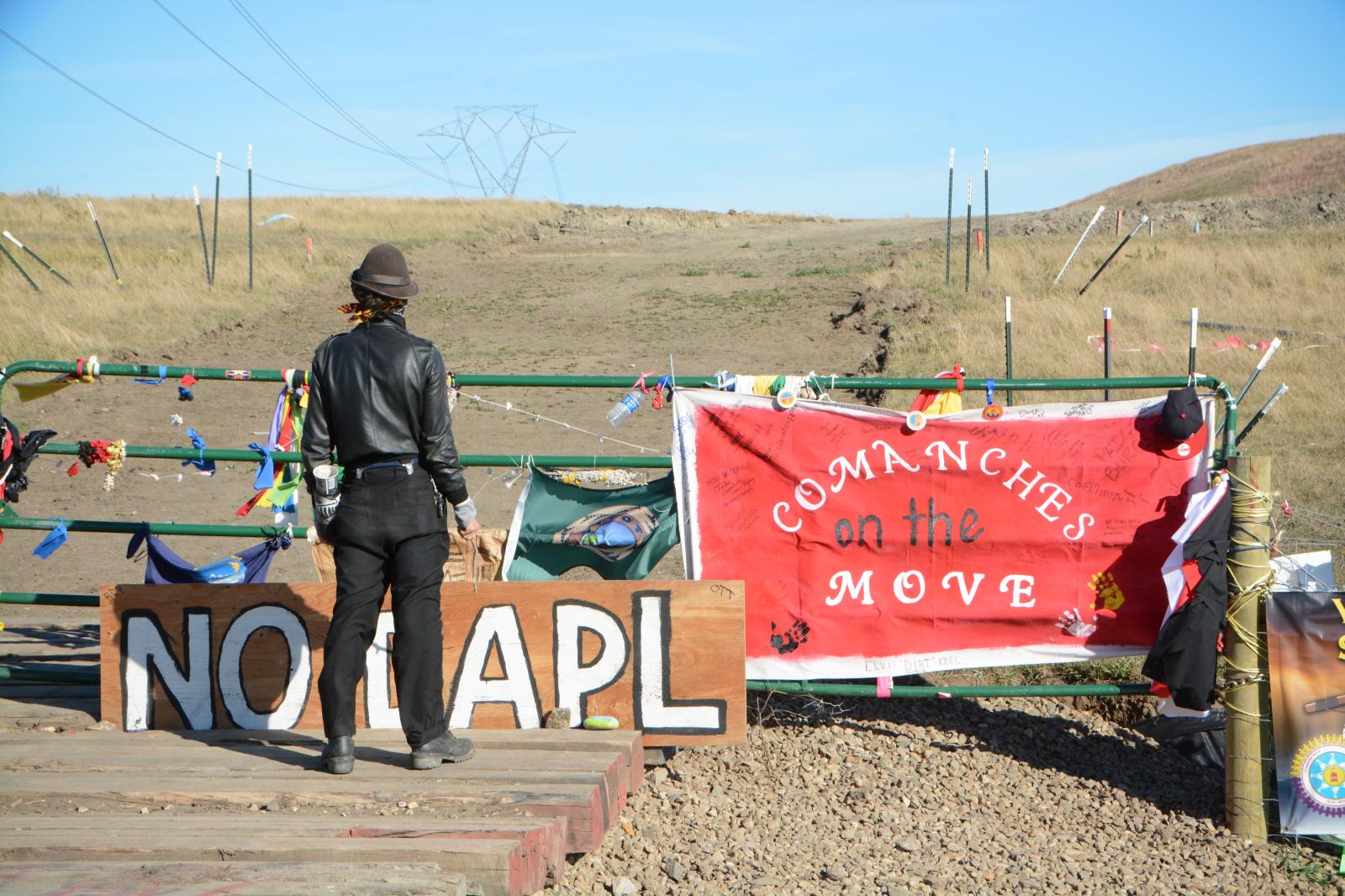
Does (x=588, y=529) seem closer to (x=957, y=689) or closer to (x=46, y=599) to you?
(x=957, y=689)

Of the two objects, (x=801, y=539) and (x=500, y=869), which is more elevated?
(x=801, y=539)

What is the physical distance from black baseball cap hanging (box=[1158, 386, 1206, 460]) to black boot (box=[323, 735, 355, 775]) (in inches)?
148

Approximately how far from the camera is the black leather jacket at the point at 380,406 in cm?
437

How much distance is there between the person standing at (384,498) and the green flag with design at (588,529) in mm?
1060

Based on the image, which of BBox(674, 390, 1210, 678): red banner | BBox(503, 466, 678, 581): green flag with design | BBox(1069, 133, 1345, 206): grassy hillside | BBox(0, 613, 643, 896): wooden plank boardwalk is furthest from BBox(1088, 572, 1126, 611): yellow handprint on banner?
BBox(1069, 133, 1345, 206): grassy hillside

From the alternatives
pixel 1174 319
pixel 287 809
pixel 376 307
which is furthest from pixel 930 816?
pixel 1174 319

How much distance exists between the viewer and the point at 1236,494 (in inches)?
200

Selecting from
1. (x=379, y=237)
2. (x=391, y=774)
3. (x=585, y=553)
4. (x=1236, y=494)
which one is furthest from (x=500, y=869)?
(x=379, y=237)

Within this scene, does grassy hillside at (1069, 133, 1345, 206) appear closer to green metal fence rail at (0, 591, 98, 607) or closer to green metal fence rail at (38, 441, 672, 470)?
green metal fence rail at (38, 441, 672, 470)

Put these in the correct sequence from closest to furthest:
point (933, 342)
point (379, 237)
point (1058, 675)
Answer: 1. point (1058, 675)
2. point (933, 342)
3. point (379, 237)

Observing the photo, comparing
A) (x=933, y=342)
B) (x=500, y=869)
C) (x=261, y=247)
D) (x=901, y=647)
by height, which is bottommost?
(x=500, y=869)

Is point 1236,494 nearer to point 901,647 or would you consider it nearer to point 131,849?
point 901,647

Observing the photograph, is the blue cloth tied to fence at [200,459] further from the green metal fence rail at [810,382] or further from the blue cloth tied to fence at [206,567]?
the blue cloth tied to fence at [206,567]

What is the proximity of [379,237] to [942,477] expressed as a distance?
1371 inches
